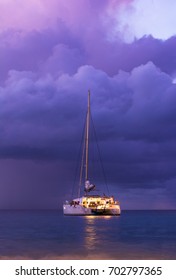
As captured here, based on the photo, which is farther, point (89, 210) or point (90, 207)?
point (90, 207)

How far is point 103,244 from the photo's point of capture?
44.7 meters

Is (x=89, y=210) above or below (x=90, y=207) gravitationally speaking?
below

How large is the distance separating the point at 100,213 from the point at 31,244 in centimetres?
4847

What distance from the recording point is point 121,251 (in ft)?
130
